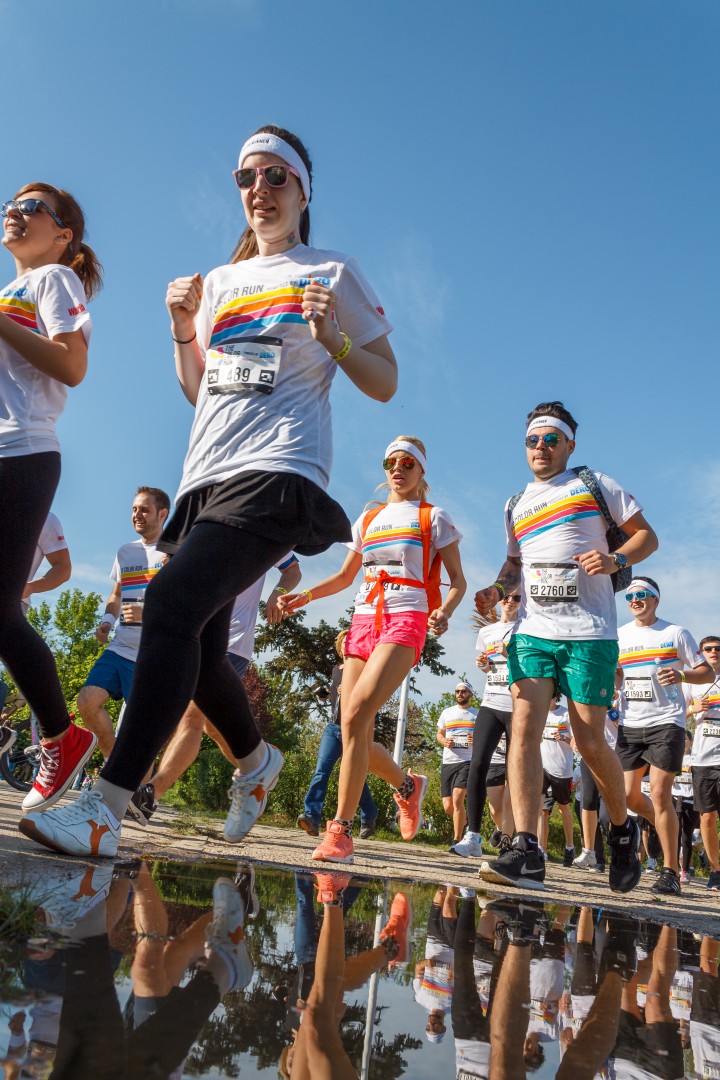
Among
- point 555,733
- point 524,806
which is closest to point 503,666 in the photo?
point 555,733

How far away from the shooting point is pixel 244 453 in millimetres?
3033

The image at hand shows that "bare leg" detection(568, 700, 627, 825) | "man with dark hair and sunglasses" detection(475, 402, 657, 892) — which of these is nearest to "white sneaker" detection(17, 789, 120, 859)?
"man with dark hair and sunglasses" detection(475, 402, 657, 892)

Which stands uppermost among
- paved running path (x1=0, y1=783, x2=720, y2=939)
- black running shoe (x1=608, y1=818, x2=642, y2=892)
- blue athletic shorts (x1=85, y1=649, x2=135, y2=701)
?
blue athletic shorts (x1=85, y1=649, x2=135, y2=701)

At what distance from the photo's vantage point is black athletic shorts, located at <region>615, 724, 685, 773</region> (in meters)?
8.08

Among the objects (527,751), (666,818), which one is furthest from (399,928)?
(666,818)

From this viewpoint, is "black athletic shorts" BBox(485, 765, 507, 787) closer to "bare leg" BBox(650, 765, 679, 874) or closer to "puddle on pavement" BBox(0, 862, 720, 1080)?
"bare leg" BBox(650, 765, 679, 874)

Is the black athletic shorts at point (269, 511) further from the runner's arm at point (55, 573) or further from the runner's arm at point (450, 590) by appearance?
the runner's arm at point (55, 573)

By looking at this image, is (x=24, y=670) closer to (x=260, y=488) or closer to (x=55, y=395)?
(x=55, y=395)

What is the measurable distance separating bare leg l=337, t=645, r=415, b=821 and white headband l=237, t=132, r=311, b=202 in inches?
101

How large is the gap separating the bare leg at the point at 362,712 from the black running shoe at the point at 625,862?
4.74 feet

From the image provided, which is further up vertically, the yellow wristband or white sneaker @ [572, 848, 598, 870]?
white sneaker @ [572, 848, 598, 870]

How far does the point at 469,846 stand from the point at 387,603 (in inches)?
126

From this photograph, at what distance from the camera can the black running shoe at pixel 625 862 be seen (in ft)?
16.7

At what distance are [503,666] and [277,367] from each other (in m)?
6.43
